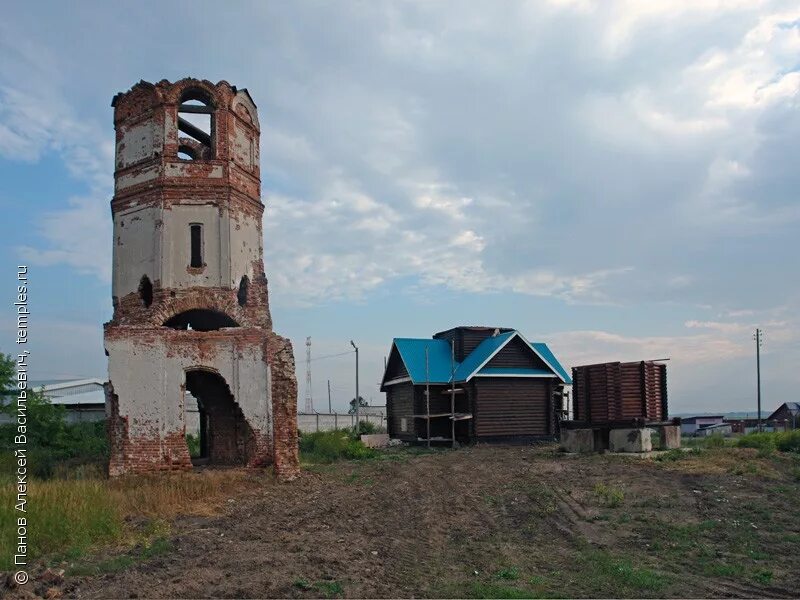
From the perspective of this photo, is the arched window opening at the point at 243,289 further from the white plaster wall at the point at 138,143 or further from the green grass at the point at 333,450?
the green grass at the point at 333,450

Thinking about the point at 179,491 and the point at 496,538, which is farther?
the point at 179,491

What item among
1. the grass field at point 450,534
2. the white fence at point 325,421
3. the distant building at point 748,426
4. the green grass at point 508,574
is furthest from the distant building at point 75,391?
the distant building at point 748,426

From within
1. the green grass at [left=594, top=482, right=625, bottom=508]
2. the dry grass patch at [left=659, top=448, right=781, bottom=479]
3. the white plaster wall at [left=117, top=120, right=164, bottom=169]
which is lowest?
the dry grass patch at [left=659, top=448, right=781, bottom=479]

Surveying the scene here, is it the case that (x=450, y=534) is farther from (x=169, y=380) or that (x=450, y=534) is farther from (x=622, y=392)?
(x=622, y=392)

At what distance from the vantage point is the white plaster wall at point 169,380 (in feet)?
56.4

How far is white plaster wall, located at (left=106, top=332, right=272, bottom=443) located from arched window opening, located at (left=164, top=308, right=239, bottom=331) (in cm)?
232

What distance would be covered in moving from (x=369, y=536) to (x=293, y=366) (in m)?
7.46

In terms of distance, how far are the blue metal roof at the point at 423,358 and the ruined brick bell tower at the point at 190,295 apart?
478 inches

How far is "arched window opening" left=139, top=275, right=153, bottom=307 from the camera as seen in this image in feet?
61.8

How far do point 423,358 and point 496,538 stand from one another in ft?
69.5

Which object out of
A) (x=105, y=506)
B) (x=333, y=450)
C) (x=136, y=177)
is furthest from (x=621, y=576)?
(x=333, y=450)

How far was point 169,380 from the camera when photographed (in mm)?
17484

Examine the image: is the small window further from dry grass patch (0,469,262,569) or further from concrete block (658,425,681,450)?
concrete block (658,425,681,450)

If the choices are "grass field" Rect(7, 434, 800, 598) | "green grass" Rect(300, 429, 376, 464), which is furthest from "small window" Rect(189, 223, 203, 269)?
"green grass" Rect(300, 429, 376, 464)
